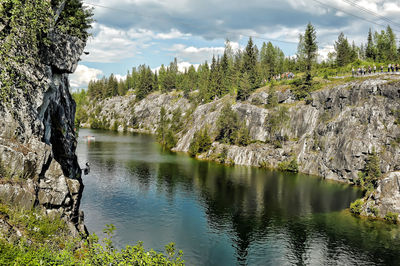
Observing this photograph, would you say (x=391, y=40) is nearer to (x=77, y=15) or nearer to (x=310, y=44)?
(x=310, y=44)

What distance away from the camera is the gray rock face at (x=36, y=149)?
68.4 feet

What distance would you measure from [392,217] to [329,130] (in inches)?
1682

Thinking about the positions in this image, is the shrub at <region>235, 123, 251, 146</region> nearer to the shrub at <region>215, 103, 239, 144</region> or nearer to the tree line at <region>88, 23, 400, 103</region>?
the shrub at <region>215, 103, 239, 144</region>

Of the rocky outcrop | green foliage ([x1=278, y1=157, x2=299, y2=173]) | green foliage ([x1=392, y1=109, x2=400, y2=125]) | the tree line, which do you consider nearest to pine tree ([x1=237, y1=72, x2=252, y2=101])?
the tree line

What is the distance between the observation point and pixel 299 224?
48.0 metres

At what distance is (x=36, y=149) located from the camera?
2320 centimetres

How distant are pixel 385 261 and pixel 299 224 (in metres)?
13.2

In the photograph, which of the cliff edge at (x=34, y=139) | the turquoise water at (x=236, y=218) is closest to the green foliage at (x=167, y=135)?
the turquoise water at (x=236, y=218)

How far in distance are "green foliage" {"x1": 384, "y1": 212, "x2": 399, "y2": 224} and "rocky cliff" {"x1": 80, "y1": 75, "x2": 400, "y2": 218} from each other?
63.4 ft

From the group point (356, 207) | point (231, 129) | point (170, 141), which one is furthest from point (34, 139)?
point (170, 141)

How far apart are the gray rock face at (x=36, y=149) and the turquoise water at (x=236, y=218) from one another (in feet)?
54.4

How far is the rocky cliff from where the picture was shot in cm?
7862

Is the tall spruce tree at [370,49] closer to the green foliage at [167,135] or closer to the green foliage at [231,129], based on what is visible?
the green foliage at [231,129]

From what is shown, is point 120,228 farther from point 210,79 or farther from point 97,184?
point 210,79
